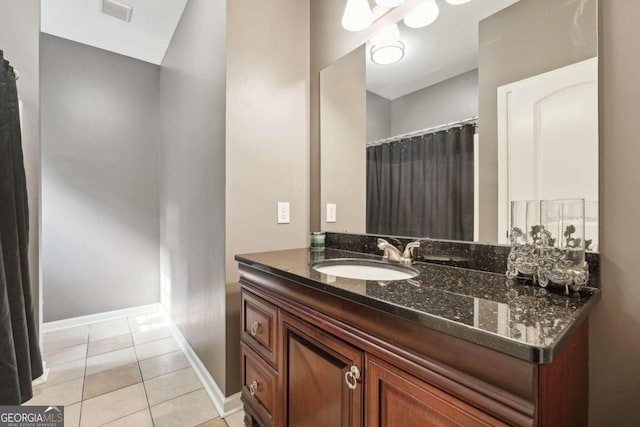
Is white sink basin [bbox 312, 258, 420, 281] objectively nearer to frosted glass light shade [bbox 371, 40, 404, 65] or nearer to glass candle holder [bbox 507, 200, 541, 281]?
glass candle holder [bbox 507, 200, 541, 281]

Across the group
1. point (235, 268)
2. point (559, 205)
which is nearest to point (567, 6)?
point (559, 205)

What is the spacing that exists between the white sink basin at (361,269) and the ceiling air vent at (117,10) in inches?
104

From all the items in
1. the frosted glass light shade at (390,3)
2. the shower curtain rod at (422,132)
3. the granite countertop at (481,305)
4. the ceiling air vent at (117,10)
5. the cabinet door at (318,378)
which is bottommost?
the cabinet door at (318,378)

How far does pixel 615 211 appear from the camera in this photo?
79 centimetres

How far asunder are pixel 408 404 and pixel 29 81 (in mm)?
2555

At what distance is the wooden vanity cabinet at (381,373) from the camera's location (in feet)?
1.74

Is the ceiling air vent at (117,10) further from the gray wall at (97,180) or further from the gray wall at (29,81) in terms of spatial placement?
the gray wall at (97,180)

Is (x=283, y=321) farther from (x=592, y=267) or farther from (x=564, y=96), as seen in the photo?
(x=564, y=96)

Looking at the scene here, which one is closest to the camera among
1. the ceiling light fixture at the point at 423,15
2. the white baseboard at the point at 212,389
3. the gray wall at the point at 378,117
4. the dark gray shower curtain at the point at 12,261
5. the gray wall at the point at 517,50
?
the gray wall at the point at 517,50

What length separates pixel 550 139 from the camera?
0.91 metres

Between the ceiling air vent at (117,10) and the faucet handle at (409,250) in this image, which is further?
the ceiling air vent at (117,10)

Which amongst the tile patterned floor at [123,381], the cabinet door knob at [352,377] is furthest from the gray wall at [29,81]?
the cabinet door knob at [352,377]

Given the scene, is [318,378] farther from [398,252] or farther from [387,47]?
[387,47]

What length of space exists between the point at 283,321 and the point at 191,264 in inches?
53.1
